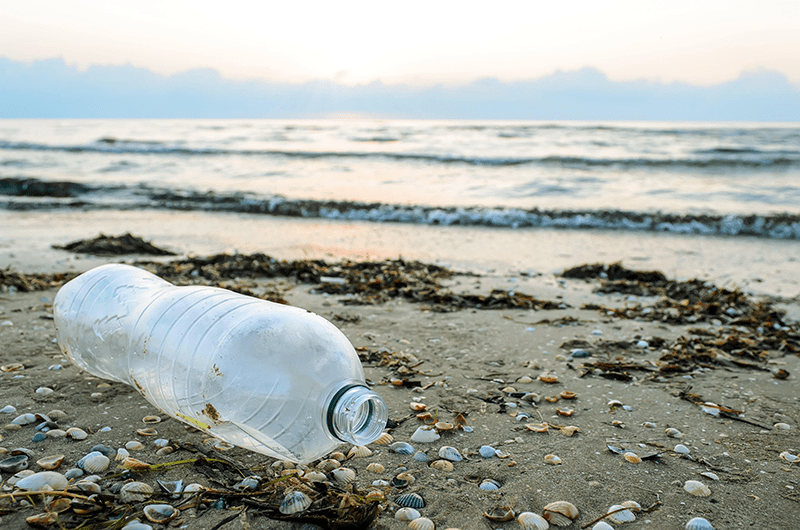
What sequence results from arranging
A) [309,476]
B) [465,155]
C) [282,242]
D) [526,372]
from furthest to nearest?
[465,155] < [282,242] < [526,372] < [309,476]

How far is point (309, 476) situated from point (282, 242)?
19.4ft

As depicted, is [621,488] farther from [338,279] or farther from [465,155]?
[465,155]

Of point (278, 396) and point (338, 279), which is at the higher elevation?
point (278, 396)

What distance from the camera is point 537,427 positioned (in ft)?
7.39

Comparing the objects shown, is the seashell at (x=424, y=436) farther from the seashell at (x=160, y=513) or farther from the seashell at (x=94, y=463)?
the seashell at (x=94, y=463)

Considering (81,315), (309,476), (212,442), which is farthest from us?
(81,315)

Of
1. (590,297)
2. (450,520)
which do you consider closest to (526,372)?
(450,520)

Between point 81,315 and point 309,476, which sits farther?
point 81,315

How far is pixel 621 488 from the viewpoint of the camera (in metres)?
1.84

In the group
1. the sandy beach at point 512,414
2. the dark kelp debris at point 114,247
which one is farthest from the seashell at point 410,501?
the dark kelp debris at point 114,247

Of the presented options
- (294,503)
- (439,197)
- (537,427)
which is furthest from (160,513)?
(439,197)

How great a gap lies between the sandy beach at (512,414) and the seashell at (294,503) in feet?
0.09

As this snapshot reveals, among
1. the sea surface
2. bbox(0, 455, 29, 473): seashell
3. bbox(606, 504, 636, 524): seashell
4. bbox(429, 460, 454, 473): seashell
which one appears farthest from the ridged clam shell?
the sea surface

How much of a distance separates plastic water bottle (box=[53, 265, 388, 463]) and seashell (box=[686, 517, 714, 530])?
38.5 inches
